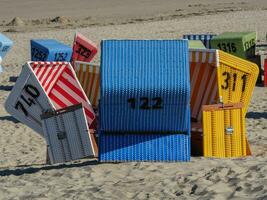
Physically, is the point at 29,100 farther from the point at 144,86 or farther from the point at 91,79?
the point at 91,79

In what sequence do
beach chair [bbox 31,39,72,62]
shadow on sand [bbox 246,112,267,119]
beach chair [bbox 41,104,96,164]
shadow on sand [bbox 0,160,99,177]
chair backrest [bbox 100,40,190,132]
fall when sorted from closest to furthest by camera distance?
chair backrest [bbox 100,40,190,132]
beach chair [bbox 41,104,96,164]
shadow on sand [bbox 0,160,99,177]
shadow on sand [bbox 246,112,267,119]
beach chair [bbox 31,39,72,62]

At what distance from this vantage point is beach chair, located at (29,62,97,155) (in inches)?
376

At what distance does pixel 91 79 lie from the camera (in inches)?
461

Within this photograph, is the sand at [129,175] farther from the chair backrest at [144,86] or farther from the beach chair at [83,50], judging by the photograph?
the beach chair at [83,50]

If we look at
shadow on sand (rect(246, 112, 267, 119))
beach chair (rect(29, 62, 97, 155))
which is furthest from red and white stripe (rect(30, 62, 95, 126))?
shadow on sand (rect(246, 112, 267, 119))

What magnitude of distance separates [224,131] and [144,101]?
133 cm

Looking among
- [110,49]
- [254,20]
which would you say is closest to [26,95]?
[110,49]

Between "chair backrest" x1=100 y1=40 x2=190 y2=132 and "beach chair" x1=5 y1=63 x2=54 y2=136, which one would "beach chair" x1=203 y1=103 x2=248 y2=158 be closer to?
"chair backrest" x1=100 y1=40 x2=190 y2=132

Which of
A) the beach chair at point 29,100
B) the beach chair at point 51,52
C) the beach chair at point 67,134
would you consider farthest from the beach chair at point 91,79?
the beach chair at point 51,52

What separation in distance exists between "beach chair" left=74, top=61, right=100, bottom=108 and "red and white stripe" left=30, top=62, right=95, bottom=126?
1.82 meters

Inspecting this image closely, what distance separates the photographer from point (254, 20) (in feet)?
111

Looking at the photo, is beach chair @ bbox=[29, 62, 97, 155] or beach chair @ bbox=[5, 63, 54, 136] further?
beach chair @ bbox=[29, 62, 97, 155]

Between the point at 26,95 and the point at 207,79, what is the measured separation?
2658 millimetres

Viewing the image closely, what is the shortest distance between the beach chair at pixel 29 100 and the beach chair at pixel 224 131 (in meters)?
1.92
